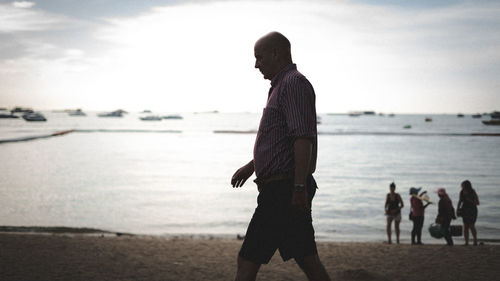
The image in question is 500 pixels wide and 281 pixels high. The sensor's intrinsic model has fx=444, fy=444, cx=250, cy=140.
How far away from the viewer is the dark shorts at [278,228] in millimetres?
2748

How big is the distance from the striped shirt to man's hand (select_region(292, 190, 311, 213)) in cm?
16

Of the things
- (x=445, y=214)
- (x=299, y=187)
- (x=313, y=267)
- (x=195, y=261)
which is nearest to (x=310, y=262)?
(x=313, y=267)

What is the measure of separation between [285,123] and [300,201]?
0.48 m

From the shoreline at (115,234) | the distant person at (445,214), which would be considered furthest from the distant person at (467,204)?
the shoreline at (115,234)

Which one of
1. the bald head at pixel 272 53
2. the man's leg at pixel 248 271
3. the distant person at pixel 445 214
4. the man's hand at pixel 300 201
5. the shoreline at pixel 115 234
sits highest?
the bald head at pixel 272 53

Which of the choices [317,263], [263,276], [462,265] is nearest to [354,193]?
[462,265]

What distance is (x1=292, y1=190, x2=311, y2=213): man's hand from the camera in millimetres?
2611

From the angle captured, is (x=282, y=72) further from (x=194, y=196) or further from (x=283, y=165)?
(x=194, y=196)

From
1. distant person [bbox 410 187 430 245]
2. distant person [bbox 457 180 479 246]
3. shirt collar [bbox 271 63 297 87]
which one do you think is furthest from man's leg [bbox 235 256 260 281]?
distant person [bbox 457 180 479 246]

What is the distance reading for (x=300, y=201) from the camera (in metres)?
2.63

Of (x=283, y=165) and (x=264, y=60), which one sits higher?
(x=264, y=60)

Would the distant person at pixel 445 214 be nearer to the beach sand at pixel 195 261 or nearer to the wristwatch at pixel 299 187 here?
the beach sand at pixel 195 261

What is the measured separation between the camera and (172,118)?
196m

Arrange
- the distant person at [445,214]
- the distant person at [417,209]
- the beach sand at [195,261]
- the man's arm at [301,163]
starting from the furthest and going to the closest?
1. the distant person at [417,209]
2. the distant person at [445,214]
3. the beach sand at [195,261]
4. the man's arm at [301,163]
